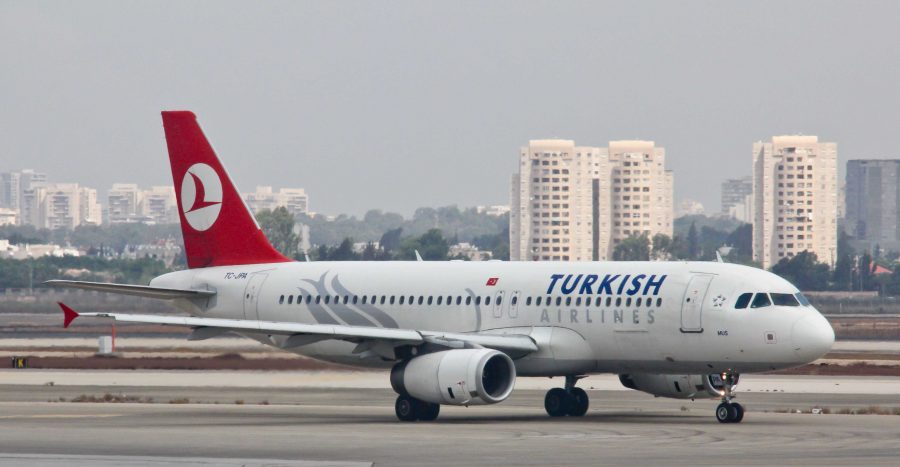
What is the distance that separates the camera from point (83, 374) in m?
62.4

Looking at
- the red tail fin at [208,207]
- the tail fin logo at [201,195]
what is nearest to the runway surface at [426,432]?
the red tail fin at [208,207]

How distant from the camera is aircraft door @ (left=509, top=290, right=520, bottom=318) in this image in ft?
143

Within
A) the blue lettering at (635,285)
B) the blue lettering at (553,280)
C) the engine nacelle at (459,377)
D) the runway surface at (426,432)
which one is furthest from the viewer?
the blue lettering at (553,280)

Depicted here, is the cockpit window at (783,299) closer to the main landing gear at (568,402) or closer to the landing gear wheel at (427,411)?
the main landing gear at (568,402)

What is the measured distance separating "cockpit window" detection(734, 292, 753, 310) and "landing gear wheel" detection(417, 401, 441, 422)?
7.70 m

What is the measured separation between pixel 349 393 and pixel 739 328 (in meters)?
17.4

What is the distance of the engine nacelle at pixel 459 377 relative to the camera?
131ft

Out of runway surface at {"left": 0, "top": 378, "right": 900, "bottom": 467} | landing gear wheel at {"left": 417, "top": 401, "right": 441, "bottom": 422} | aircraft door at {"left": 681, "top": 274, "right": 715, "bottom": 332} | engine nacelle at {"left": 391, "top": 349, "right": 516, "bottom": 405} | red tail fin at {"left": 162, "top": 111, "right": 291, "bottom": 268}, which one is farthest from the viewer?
red tail fin at {"left": 162, "top": 111, "right": 291, "bottom": 268}

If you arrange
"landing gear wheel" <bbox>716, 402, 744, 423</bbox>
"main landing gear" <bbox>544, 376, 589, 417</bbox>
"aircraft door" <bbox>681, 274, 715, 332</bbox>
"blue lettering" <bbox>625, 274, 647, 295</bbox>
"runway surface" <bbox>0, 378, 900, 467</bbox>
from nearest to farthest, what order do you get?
"runway surface" <bbox>0, 378, 900, 467</bbox>, "landing gear wheel" <bbox>716, 402, 744, 423</bbox>, "aircraft door" <bbox>681, 274, 715, 332</bbox>, "blue lettering" <bbox>625, 274, 647, 295</bbox>, "main landing gear" <bbox>544, 376, 589, 417</bbox>

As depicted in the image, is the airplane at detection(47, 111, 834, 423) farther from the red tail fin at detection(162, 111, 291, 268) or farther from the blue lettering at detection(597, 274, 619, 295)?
the red tail fin at detection(162, 111, 291, 268)

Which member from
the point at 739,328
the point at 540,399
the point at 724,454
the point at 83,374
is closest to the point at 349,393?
the point at 540,399

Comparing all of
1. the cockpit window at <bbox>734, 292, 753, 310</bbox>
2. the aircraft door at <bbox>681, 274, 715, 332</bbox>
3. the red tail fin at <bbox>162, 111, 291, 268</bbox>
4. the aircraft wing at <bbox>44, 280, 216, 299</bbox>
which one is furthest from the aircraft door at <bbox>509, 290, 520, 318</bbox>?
the aircraft wing at <bbox>44, 280, 216, 299</bbox>

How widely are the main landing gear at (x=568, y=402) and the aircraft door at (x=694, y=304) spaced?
13.9ft

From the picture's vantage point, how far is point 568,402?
43.7 m
